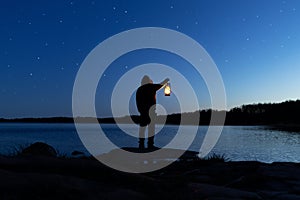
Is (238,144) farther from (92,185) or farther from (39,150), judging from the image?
(92,185)

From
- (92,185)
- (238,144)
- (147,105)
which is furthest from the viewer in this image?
(238,144)

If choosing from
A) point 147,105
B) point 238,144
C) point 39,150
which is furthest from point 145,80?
point 238,144

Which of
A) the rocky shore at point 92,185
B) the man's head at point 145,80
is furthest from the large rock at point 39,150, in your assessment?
the rocky shore at point 92,185

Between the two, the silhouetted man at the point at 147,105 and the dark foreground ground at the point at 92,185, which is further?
the silhouetted man at the point at 147,105

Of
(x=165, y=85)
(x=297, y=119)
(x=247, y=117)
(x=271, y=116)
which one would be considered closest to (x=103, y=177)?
(x=165, y=85)

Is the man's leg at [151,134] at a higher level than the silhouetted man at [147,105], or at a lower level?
lower

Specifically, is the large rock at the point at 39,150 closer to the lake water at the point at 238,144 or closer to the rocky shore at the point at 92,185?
the lake water at the point at 238,144

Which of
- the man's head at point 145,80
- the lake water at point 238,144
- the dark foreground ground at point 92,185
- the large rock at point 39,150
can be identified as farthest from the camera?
the lake water at point 238,144

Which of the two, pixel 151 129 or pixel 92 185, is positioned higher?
pixel 151 129

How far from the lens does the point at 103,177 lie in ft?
12.0

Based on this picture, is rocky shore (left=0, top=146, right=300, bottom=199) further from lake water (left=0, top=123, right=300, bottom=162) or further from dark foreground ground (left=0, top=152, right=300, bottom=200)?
lake water (left=0, top=123, right=300, bottom=162)

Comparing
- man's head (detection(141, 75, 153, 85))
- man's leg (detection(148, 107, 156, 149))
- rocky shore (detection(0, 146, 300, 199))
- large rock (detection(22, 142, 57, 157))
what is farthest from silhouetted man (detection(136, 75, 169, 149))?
rocky shore (detection(0, 146, 300, 199))

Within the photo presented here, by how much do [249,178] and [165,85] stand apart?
5.81 meters

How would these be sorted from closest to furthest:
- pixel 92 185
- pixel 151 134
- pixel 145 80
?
pixel 92 185, pixel 151 134, pixel 145 80
